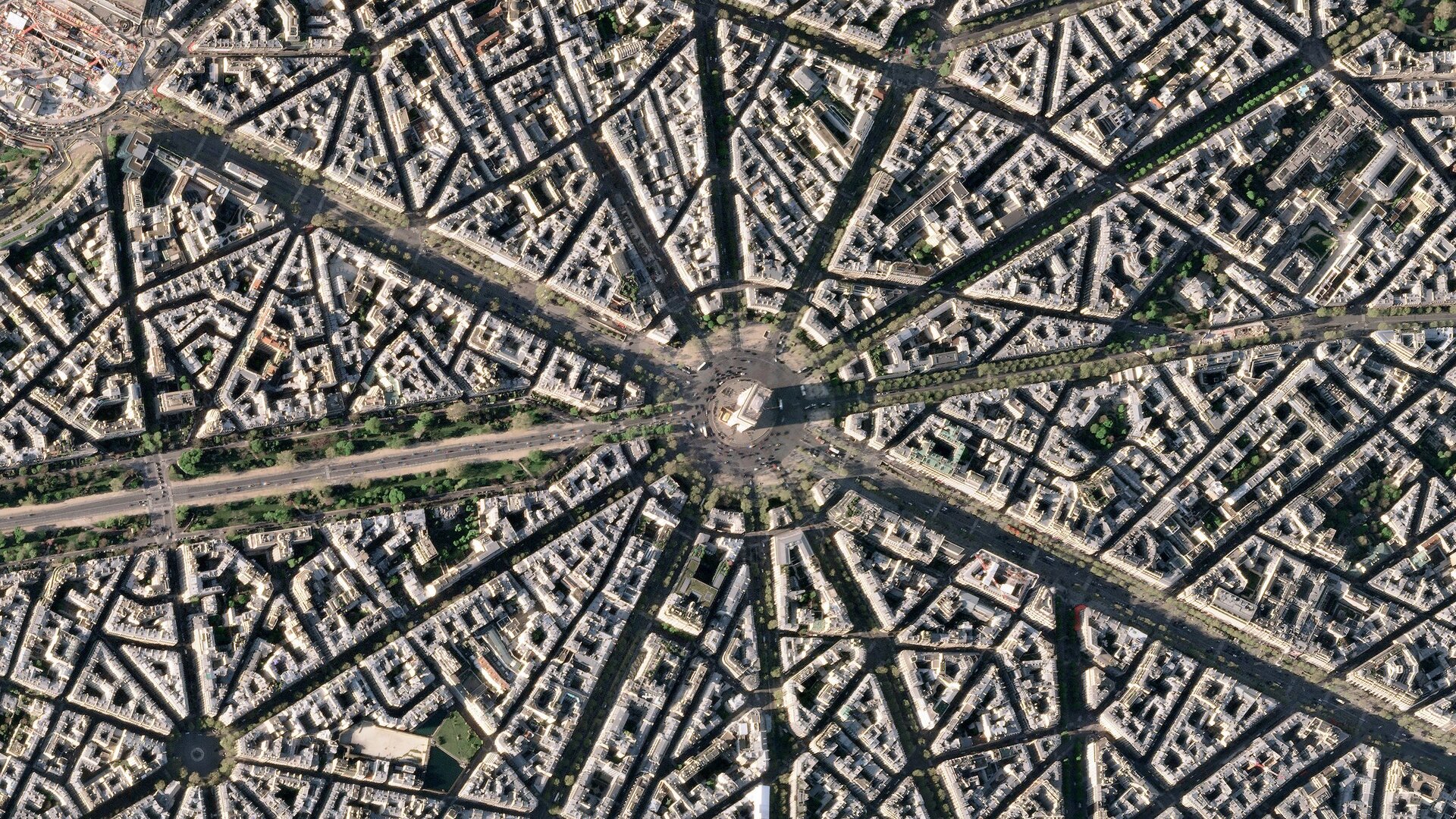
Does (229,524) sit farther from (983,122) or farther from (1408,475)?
(1408,475)

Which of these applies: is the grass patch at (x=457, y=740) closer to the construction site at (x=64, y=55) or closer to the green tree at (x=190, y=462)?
the green tree at (x=190, y=462)

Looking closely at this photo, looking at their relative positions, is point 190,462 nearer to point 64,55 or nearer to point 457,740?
point 457,740

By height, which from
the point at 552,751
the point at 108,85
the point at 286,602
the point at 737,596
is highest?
the point at 108,85

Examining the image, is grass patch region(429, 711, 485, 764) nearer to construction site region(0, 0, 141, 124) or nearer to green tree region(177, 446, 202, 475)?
green tree region(177, 446, 202, 475)

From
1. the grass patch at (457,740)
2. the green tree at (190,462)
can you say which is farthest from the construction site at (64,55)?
the grass patch at (457,740)

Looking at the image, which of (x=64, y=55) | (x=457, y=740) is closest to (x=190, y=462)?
(x=457, y=740)

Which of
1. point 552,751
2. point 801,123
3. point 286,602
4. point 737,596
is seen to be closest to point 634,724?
point 552,751

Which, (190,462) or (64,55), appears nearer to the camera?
(190,462)

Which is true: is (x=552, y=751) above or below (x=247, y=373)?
below
